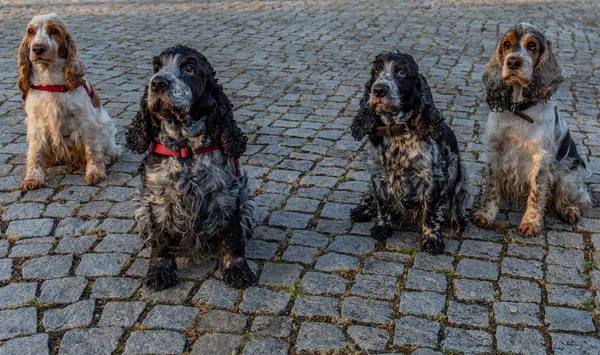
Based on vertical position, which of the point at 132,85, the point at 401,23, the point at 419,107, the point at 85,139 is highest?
the point at 419,107

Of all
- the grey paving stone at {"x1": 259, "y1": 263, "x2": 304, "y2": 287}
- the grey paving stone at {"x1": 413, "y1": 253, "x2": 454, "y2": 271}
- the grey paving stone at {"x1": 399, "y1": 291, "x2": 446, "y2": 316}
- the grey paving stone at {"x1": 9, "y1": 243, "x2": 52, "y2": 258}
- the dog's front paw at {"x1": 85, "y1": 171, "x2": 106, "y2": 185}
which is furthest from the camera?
the dog's front paw at {"x1": 85, "y1": 171, "x2": 106, "y2": 185}

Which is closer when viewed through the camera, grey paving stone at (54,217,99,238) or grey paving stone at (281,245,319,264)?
grey paving stone at (281,245,319,264)

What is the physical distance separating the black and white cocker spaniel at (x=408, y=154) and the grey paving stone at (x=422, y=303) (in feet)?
2.11

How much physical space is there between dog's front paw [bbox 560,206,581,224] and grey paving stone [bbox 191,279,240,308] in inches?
115

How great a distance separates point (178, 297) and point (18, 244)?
5.20ft

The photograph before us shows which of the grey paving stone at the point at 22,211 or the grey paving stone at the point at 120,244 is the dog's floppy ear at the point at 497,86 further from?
the grey paving stone at the point at 22,211

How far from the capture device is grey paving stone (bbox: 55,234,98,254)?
5.21 metres

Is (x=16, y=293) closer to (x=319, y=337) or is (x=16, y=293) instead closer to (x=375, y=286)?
(x=319, y=337)

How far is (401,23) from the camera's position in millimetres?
13648

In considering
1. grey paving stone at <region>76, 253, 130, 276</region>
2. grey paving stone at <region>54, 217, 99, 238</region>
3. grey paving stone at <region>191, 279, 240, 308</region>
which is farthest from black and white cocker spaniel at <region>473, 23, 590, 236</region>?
grey paving stone at <region>54, 217, 99, 238</region>

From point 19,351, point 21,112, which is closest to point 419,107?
point 19,351

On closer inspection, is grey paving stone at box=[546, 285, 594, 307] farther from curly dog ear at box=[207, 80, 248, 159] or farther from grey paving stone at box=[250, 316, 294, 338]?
curly dog ear at box=[207, 80, 248, 159]

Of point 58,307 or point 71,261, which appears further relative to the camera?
point 71,261

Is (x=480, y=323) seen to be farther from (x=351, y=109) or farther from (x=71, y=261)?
(x=351, y=109)
